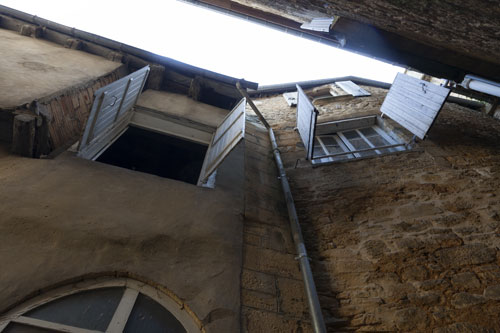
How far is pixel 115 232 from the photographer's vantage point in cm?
232

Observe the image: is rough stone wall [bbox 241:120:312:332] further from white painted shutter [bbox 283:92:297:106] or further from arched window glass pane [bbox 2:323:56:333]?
white painted shutter [bbox 283:92:297:106]

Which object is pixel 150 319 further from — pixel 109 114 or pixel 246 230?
pixel 109 114

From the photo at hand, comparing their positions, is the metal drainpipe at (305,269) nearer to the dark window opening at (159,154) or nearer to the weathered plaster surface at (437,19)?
the dark window opening at (159,154)

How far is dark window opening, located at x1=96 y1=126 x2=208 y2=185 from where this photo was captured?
4559 millimetres

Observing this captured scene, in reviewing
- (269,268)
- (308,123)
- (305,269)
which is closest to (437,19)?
(308,123)

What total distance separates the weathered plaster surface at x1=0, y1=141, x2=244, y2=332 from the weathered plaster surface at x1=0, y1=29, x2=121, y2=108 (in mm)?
867

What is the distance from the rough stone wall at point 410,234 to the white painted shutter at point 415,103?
0.39 meters

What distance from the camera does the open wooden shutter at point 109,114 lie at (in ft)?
10.4

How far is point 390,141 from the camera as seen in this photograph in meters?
5.31

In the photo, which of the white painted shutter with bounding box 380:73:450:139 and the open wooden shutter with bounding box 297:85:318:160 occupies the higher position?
the white painted shutter with bounding box 380:73:450:139

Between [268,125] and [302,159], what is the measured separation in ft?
5.88

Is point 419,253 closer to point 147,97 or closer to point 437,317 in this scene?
point 437,317

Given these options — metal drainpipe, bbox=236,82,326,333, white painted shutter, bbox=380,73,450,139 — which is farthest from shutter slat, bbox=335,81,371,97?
metal drainpipe, bbox=236,82,326,333

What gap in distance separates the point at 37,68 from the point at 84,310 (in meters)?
3.81
